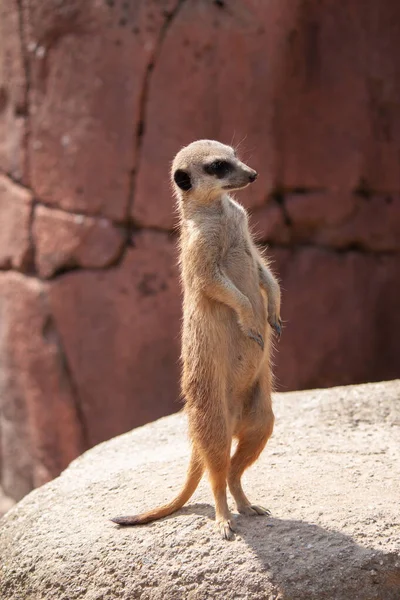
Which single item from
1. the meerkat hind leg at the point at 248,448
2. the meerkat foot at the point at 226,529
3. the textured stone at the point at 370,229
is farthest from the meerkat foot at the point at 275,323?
the textured stone at the point at 370,229

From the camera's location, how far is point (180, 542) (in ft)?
10.3

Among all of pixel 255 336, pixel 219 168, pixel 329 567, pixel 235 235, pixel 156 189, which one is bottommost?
pixel 329 567

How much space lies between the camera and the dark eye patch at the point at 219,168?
10.1 ft

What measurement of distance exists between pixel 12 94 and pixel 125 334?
193 centimetres

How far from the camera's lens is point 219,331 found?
3158mm

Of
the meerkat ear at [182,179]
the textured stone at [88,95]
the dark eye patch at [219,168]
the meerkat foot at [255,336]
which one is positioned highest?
the textured stone at [88,95]

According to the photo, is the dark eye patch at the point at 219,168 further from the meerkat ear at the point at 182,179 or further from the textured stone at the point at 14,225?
the textured stone at the point at 14,225

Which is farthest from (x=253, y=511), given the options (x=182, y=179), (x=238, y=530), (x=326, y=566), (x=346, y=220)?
(x=346, y=220)

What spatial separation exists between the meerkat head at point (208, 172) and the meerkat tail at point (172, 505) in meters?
0.98

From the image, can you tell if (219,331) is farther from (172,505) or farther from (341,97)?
(341,97)

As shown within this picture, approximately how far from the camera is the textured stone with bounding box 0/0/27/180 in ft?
20.9

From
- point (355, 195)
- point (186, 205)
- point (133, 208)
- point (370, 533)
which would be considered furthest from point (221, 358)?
point (355, 195)

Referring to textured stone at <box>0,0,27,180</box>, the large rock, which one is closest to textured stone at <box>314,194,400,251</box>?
textured stone at <box>0,0,27,180</box>

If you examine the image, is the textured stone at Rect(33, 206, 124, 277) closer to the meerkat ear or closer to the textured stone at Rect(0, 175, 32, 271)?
the textured stone at Rect(0, 175, 32, 271)
